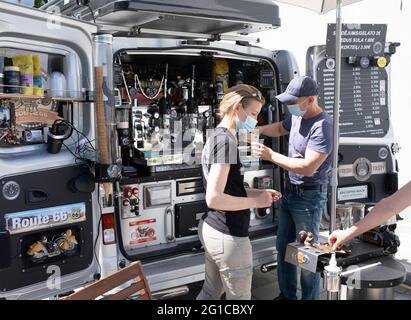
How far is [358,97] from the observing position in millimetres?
4199

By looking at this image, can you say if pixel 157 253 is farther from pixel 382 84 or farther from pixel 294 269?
pixel 382 84

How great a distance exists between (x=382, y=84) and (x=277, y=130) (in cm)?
119

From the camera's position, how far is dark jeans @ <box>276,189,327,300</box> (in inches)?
131

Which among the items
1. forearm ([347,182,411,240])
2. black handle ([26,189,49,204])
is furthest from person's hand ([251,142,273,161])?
black handle ([26,189,49,204])

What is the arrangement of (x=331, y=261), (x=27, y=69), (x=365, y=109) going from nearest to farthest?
(x=331, y=261) < (x=27, y=69) < (x=365, y=109)

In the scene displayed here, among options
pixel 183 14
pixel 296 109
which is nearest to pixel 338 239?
pixel 296 109

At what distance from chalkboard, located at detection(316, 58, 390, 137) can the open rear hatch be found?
69 centimetres

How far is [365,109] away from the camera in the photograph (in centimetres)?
423

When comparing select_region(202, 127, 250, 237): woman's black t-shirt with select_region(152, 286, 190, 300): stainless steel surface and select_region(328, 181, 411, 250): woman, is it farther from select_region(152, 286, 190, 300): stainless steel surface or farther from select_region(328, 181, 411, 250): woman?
select_region(152, 286, 190, 300): stainless steel surface

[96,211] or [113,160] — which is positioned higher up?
[113,160]

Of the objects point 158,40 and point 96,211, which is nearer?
point 96,211

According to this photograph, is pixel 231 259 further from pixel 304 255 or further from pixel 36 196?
pixel 36 196

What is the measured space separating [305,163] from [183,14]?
1.36 metres

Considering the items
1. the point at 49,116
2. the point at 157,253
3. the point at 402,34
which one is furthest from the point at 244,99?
the point at 402,34
